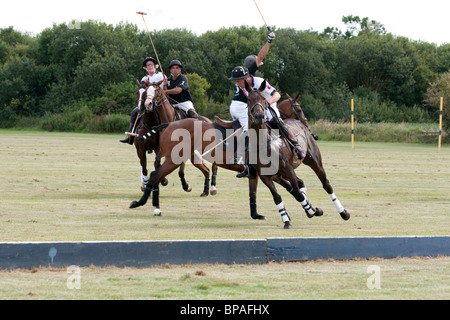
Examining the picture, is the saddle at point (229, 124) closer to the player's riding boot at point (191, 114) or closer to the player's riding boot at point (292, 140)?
the player's riding boot at point (292, 140)

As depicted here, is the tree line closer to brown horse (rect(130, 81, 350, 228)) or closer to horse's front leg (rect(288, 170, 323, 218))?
brown horse (rect(130, 81, 350, 228))

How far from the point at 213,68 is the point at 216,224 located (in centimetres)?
5841

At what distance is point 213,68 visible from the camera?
67.5 meters

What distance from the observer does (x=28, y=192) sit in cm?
1376

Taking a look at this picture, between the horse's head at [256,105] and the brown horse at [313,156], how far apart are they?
1646 millimetres

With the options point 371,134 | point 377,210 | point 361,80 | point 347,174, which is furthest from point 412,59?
point 377,210

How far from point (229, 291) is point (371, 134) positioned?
126 ft

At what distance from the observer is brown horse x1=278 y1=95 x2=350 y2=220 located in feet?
34.4

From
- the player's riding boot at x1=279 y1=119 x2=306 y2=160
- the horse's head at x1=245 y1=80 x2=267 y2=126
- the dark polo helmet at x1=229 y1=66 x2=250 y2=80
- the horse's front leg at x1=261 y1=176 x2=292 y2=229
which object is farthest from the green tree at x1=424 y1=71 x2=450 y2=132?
the horse's head at x1=245 y1=80 x2=267 y2=126

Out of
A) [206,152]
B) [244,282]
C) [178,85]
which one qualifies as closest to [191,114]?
[178,85]

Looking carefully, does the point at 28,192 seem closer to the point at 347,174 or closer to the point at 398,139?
the point at 347,174

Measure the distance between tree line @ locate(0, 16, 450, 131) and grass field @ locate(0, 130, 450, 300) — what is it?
3608 centimetres

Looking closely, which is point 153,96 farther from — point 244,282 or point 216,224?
point 244,282

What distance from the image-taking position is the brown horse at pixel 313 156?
1049 cm
